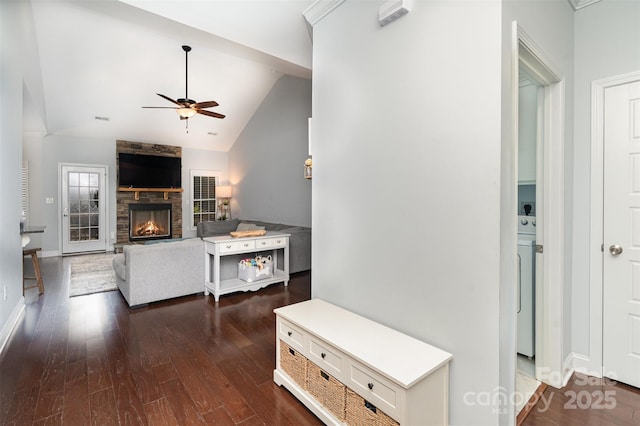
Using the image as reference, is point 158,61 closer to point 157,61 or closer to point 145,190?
point 157,61

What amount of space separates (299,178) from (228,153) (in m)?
3.98

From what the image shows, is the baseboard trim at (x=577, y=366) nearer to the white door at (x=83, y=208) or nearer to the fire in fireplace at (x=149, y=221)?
the fire in fireplace at (x=149, y=221)

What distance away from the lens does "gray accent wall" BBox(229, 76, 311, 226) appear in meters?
6.02

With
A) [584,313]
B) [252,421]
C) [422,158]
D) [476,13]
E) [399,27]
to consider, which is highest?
[399,27]

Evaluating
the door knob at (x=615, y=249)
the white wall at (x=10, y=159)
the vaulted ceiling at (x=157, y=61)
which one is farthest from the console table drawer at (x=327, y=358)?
the white wall at (x=10, y=159)

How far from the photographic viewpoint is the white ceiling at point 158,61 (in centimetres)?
253

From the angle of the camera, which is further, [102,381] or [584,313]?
[584,313]

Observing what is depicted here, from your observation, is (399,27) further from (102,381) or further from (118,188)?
(118,188)

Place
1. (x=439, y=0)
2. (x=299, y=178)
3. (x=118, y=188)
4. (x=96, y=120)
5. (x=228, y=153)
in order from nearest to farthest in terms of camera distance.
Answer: (x=439, y=0) < (x=299, y=178) < (x=96, y=120) < (x=118, y=188) < (x=228, y=153)

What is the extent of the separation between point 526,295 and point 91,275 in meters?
5.95

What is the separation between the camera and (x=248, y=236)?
4.12 meters

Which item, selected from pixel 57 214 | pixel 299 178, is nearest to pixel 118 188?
pixel 57 214

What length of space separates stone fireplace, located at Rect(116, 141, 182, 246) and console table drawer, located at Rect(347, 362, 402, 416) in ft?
24.5

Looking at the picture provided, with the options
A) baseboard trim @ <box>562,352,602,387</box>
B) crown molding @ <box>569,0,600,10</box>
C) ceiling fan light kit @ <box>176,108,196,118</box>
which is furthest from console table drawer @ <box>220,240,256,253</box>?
crown molding @ <box>569,0,600,10</box>
